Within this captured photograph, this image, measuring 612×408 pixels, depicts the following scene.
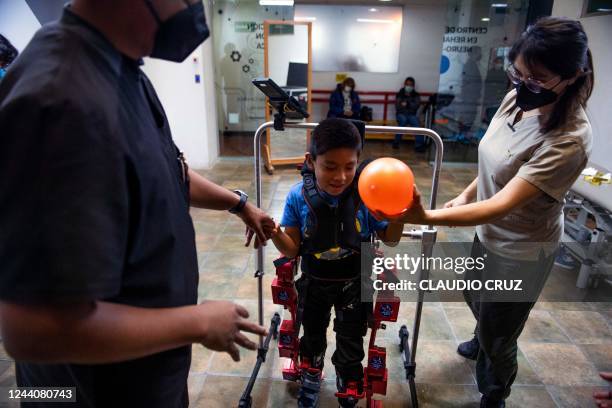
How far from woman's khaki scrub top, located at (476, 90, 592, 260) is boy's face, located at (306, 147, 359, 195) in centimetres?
62

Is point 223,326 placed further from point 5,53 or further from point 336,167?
point 5,53

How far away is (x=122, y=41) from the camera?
724mm

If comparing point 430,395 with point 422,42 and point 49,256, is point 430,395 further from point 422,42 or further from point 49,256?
point 422,42

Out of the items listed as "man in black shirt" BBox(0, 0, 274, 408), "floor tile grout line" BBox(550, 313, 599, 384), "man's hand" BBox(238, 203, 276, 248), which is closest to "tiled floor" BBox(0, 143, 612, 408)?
"floor tile grout line" BBox(550, 313, 599, 384)

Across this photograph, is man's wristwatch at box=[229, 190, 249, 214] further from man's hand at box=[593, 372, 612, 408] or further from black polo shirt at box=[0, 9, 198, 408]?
man's hand at box=[593, 372, 612, 408]

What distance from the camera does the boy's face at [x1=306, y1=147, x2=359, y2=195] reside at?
1.53 metres

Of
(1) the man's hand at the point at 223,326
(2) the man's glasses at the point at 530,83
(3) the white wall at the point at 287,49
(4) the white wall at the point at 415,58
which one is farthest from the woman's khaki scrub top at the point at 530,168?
(4) the white wall at the point at 415,58

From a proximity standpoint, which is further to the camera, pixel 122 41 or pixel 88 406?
pixel 88 406

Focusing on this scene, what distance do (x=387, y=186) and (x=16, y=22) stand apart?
463 centimetres

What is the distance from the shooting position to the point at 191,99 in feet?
19.1

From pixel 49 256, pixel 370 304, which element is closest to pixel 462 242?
pixel 370 304

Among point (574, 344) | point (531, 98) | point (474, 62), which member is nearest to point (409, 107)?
point (474, 62)

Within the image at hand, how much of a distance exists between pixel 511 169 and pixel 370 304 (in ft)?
2.71

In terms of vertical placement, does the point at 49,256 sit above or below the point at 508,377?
above
